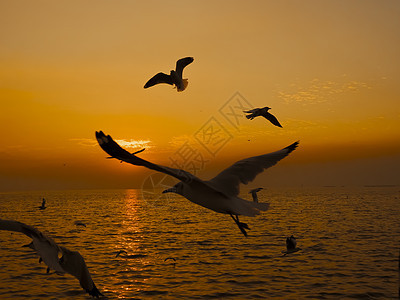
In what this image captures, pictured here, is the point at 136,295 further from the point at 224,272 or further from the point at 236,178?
the point at 236,178

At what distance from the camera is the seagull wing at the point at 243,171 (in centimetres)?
820

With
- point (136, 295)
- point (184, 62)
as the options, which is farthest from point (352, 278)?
point (184, 62)

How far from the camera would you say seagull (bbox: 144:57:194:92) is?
54.4ft

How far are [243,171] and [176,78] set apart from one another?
28.0 feet

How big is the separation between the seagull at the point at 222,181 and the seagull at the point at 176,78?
7777mm

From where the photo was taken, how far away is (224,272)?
1808 centimetres

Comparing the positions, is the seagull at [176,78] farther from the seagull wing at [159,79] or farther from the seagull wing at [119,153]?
the seagull wing at [119,153]

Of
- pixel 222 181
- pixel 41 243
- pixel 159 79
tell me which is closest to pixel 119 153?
pixel 41 243

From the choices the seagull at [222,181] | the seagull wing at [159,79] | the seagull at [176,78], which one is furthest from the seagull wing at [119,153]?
the seagull wing at [159,79]

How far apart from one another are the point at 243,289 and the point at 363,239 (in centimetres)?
1547

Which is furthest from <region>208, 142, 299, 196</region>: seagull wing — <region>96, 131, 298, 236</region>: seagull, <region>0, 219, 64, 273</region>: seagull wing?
<region>0, 219, 64, 273</region>: seagull wing

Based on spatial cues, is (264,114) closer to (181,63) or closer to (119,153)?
(181,63)

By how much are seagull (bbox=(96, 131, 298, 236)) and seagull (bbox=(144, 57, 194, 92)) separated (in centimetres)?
778

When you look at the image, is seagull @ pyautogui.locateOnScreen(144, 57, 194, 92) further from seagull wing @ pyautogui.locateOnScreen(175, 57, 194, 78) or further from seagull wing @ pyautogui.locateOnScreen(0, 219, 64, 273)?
seagull wing @ pyautogui.locateOnScreen(0, 219, 64, 273)
